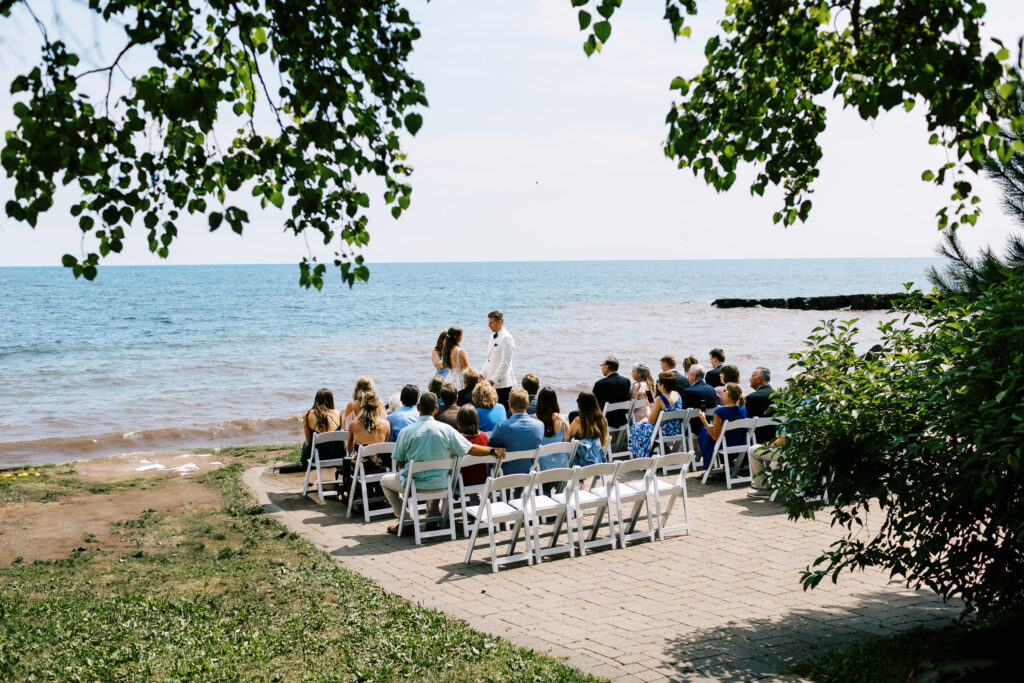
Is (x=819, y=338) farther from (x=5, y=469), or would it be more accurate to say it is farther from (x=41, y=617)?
(x=5, y=469)

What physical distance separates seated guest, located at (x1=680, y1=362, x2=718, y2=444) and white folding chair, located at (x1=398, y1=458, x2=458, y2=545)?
13.8 feet

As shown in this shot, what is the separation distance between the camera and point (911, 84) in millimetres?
4664

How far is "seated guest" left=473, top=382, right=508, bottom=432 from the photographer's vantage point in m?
9.98

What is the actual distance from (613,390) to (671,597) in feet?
17.7

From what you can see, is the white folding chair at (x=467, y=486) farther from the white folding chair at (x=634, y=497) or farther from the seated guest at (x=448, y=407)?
the white folding chair at (x=634, y=497)

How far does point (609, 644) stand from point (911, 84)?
12.3 ft

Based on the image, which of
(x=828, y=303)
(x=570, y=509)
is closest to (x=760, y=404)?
(x=570, y=509)

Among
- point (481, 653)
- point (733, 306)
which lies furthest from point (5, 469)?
point (733, 306)

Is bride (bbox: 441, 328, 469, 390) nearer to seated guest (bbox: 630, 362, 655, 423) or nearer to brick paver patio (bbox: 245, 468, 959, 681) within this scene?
seated guest (bbox: 630, 362, 655, 423)

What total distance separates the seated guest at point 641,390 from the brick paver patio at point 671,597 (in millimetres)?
2570

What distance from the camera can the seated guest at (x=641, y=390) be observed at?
11812mm

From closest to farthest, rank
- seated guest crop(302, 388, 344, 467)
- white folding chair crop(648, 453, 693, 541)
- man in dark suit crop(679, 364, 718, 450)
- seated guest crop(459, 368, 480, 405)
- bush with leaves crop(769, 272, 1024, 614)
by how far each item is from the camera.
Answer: bush with leaves crop(769, 272, 1024, 614) → white folding chair crop(648, 453, 693, 541) → seated guest crop(302, 388, 344, 467) → seated guest crop(459, 368, 480, 405) → man in dark suit crop(679, 364, 718, 450)

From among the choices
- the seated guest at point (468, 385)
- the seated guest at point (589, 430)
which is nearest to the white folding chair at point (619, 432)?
the seated guest at point (468, 385)

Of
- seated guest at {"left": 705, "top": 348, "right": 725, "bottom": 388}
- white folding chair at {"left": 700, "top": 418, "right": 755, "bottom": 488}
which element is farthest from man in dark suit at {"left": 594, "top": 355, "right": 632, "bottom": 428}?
white folding chair at {"left": 700, "top": 418, "right": 755, "bottom": 488}
